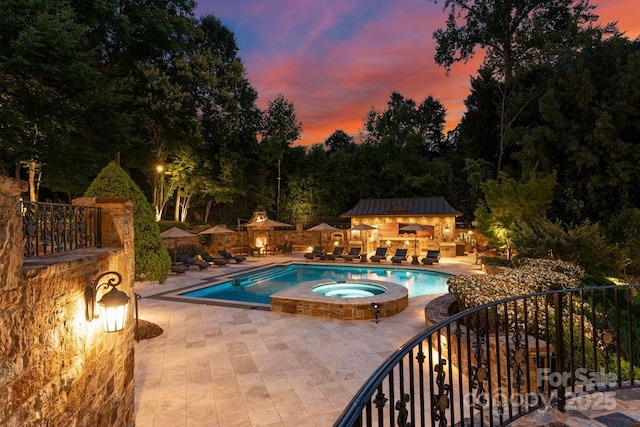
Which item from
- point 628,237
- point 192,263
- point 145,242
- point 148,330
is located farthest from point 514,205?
point 192,263

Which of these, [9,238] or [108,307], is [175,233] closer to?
[108,307]

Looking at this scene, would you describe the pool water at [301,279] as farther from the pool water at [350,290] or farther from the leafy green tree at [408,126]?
the leafy green tree at [408,126]

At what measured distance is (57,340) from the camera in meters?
2.88

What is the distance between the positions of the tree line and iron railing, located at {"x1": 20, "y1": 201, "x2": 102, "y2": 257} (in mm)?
7907

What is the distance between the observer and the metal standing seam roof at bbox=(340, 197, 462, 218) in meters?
22.7

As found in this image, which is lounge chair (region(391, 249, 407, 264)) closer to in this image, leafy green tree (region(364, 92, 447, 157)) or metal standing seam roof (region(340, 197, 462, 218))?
metal standing seam roof (region(340, 197, 462, 218))

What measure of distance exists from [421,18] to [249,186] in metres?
16.9

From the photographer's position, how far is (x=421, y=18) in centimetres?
1598

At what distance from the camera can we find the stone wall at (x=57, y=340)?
7.41 ft

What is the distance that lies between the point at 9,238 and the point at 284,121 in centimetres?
2701

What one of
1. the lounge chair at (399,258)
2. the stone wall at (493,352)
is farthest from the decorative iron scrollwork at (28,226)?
the lounge chair at (399,258)

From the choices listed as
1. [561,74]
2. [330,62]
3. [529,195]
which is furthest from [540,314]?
[561,74]

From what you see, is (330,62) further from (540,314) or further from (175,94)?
(540,314)

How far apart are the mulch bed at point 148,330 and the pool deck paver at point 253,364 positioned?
0.61ft
